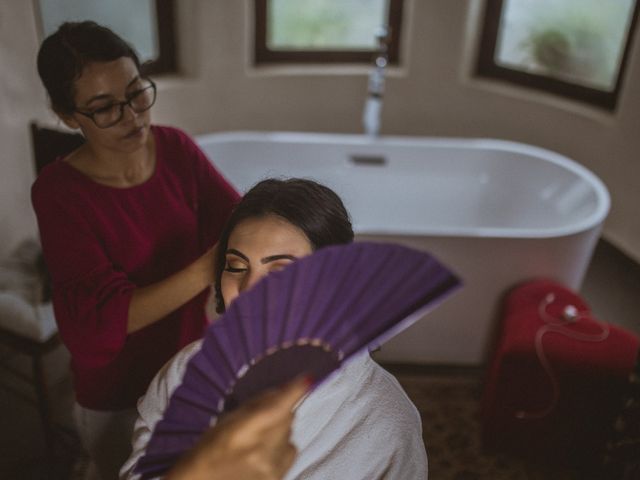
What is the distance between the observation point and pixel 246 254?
806 mm

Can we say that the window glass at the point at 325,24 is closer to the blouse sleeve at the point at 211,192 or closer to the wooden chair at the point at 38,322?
the wooden chair at the point at 38,322

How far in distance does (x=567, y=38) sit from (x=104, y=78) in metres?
2.81

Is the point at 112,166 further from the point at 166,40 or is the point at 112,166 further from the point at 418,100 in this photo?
the point at 418,100

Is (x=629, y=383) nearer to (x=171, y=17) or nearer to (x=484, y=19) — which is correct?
(x=484, y=19)

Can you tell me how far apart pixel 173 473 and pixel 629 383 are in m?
1.52

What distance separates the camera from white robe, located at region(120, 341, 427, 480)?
86 centimetres

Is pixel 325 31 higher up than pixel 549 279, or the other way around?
pixel 325 31

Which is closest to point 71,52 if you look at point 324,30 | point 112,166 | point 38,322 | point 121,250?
point 112,166

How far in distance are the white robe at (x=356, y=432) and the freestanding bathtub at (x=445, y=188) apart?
1302mm

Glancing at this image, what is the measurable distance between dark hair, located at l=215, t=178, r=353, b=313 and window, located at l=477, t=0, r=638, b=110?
99.5 inches

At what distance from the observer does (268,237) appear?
2.68 feet

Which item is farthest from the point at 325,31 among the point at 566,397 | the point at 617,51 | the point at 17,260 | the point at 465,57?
the point at 566,397

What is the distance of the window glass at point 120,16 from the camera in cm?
242

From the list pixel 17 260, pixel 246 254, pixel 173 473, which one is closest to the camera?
pixel 173 473
